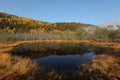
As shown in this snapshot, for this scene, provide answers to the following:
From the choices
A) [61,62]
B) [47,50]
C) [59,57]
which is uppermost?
[61,62]

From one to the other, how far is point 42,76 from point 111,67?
18.0 ft

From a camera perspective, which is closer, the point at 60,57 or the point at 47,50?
the point at 60,57

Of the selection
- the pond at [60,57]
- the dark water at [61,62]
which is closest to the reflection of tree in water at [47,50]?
the pond at [60,57]

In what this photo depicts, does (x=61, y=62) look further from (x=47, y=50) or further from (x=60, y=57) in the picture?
(x=47, y=50)

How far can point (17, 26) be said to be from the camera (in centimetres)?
7825

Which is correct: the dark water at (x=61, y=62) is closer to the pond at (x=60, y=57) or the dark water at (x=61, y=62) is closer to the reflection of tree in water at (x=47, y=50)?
the pond at (x=60, y=57)

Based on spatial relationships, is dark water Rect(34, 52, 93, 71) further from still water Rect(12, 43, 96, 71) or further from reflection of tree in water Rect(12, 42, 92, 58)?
reflection of tree in water Rect(12, 42, 92, 58)

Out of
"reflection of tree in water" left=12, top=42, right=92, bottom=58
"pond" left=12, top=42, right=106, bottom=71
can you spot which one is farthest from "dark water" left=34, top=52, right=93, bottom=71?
"reflection of tree in water" left=12, top=42, right=92, bottom=58

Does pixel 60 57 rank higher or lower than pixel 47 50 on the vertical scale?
higher

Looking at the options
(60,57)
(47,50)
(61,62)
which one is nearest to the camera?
(61,62)

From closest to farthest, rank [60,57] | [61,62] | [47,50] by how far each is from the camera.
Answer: [61,62], [60,57], [47,50]

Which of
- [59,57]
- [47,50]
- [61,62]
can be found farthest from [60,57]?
[47,50]

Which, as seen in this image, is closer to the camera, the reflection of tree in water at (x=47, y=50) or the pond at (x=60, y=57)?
the pond at (x=60, y=57)

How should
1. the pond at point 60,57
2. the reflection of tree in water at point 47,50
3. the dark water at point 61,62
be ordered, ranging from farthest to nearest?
the reflection of tree in water at point 47,50 < the pond at point 60,57 < the dark water at point 61,62
